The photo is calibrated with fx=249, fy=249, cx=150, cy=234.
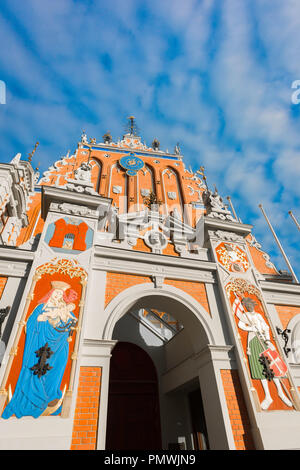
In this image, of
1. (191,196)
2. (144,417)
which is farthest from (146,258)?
(191,196)

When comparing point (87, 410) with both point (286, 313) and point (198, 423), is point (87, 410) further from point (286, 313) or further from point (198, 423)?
point (286, 313)

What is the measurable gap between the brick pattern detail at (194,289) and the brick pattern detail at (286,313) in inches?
103

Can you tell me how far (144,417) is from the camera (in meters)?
7.93

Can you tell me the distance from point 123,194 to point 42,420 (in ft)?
35.0

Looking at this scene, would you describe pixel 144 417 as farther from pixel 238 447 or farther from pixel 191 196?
pixel 191 196

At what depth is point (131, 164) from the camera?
1498 centimetres

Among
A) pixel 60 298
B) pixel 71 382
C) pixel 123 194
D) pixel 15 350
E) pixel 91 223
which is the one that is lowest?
pixel 71 382

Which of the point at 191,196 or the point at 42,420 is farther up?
the point at 191,196

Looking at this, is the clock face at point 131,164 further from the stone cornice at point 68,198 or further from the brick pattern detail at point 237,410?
the brick pattern detail at point 237,410

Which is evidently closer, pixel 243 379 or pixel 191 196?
pixel 243 379

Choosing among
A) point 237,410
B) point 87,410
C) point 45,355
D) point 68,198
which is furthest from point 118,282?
point 237,410

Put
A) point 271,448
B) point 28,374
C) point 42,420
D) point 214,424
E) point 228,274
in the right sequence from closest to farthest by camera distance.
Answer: point 42,420 → point 28,374 → point 271,448 → point 214,424 → point 228,274

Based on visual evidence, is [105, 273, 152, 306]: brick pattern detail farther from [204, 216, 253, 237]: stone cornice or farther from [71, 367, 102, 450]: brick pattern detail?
[204, 216, 253, 237]: stone cornice

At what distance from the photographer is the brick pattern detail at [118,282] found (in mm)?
6214
